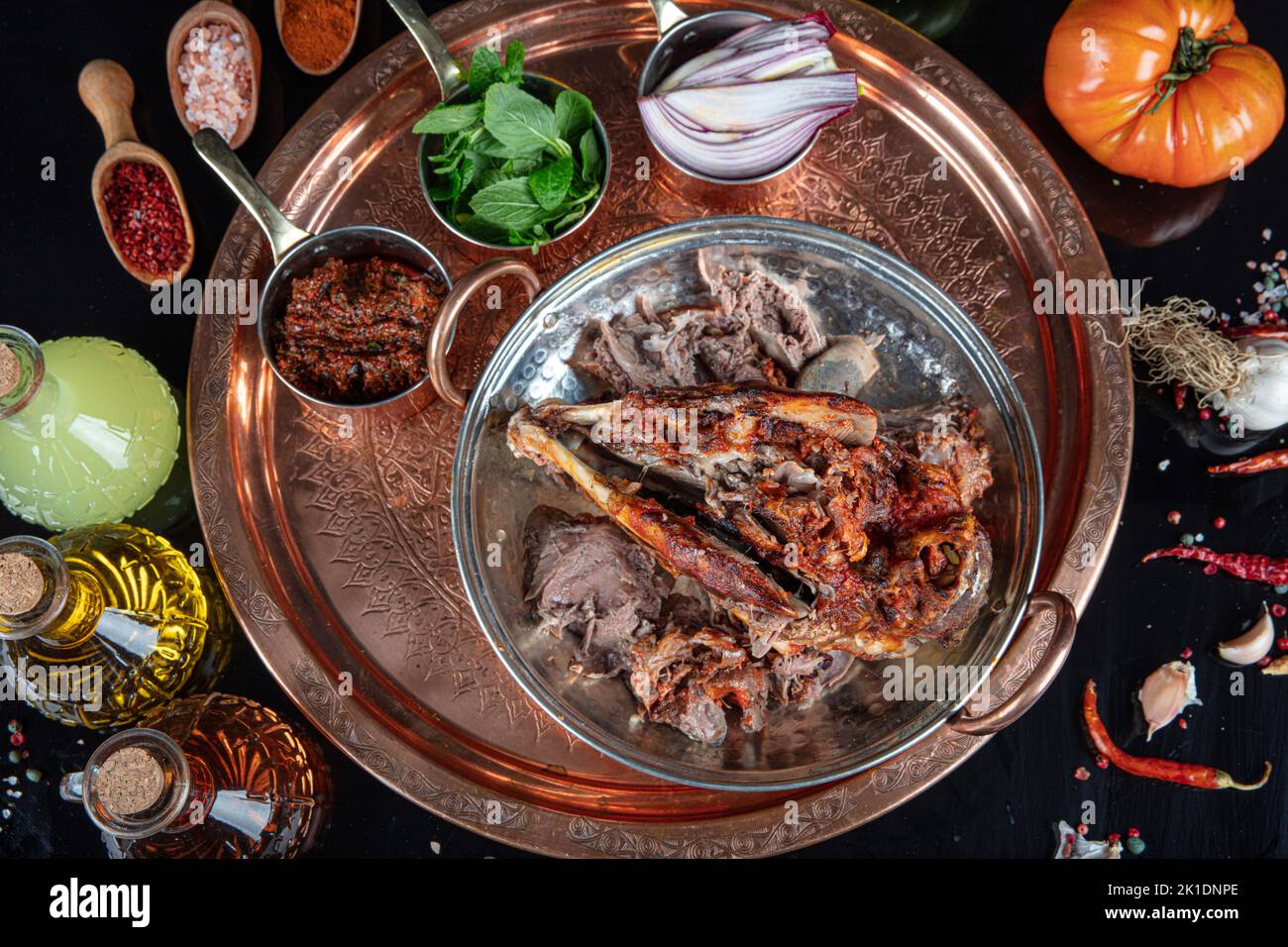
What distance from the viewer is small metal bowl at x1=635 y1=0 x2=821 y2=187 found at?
10.2 feet

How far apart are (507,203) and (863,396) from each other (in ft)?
3.79

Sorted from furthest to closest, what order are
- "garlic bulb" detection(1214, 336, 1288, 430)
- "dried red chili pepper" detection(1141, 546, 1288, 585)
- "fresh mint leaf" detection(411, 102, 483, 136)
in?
"dried red chili pepper" detection(1141, 546, 1288, 585)
"garlic bulb" detection(1214, 336, 1288, 430)
"fresh mint leaf" detection(411, 102, 483, 136)

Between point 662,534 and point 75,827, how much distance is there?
2.20 metres

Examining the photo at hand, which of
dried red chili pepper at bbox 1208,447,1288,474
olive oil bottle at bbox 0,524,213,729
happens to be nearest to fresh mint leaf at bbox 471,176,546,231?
olive oil bottle at bbox 0,524,213,729

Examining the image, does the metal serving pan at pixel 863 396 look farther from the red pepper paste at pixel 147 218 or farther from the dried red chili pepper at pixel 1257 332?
the red pepper paste at pixel 147 218

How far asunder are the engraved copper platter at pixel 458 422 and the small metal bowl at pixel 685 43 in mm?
171

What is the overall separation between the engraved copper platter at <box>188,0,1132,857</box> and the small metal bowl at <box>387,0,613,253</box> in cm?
17

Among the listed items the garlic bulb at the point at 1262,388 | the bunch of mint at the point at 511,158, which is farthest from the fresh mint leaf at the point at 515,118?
the garlic bulb at the point at 1262,388

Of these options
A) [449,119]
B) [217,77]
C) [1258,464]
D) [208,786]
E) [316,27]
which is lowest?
[208,786]

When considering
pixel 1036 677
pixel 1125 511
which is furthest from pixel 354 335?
pixel 1125 511

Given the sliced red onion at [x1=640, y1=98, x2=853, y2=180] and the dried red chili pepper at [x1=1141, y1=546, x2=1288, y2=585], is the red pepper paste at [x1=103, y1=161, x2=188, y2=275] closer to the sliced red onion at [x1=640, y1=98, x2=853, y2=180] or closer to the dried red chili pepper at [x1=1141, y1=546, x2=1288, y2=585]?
the sliced red onion at [x1=640, y1=98, x2=853, y2=180]

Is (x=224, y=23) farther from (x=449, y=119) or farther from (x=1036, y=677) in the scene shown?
(x=1036, y=677)

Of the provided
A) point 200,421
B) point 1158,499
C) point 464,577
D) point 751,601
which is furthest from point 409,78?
point 1158,499

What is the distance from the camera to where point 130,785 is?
2625 millimetres
